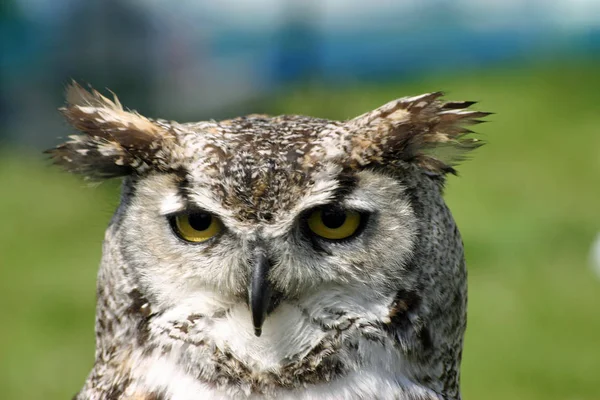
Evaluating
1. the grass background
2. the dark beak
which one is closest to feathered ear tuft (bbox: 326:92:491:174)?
the dark beak

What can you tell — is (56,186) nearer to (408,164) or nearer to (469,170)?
(469,170)

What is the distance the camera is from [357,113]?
9281 millimetres

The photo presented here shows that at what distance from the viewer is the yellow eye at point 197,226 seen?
156cm

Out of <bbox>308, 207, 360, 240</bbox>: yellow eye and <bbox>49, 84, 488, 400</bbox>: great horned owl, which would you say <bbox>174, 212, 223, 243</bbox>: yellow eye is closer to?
<bbox>49, 84, 488, 400</bbox>: great horned owl

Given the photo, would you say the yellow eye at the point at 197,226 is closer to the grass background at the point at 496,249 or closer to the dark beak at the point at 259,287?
the dark beak at the point at 259,287

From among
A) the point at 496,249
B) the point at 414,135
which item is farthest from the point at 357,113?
the point at 414,135

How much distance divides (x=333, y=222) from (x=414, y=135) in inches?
9.8

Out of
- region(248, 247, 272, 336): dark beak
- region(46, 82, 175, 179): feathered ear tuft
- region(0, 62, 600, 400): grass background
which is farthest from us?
region(0, 62, 600, 400): grass background

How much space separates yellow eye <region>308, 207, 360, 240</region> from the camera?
1.56m

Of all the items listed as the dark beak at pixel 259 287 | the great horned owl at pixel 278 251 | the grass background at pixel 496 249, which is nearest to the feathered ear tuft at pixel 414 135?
the great horned owl at pixel 278 251

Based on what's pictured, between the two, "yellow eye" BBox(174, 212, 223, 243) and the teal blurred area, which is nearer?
"yellow eye" BBox(174, 212, 223, 243)

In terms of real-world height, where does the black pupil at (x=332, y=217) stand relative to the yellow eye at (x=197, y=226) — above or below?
above

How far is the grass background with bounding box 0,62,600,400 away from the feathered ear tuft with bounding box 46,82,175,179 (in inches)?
4.1

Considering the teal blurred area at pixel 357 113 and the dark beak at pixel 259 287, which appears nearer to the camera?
the dark beak at pixel 259 287
